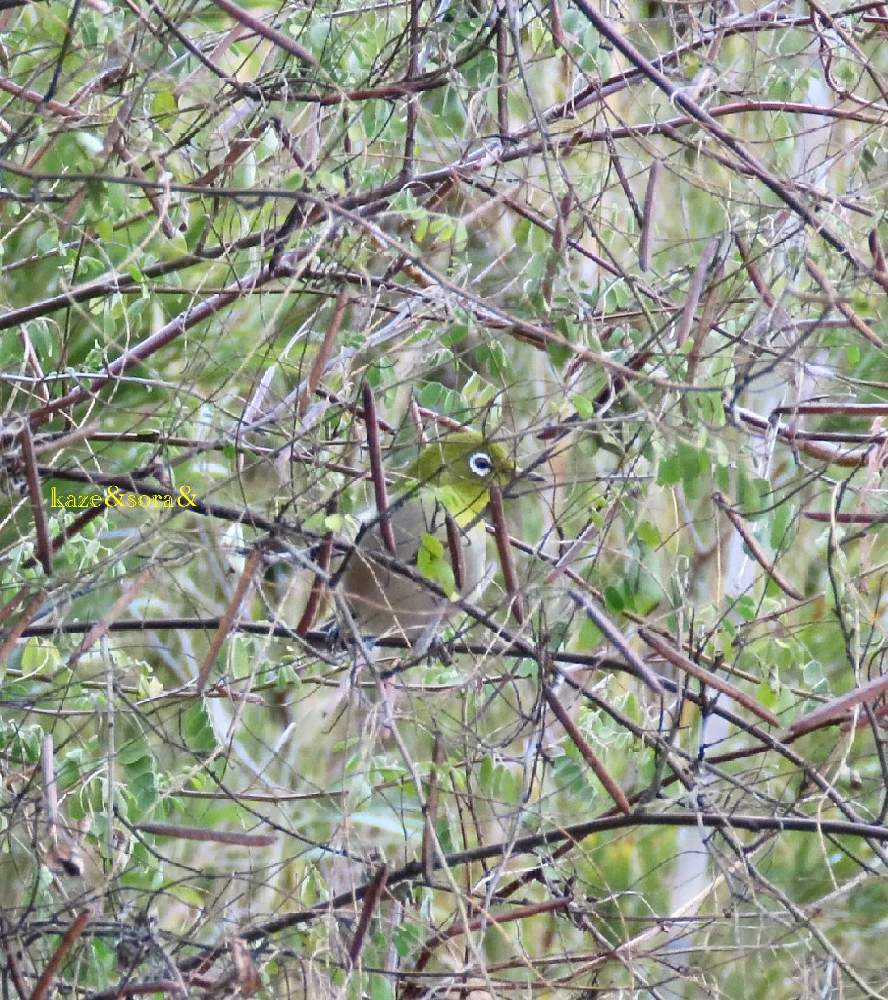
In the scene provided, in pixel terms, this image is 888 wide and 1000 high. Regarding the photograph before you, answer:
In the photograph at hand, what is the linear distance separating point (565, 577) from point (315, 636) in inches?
16.4

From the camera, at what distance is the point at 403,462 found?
1.73 metres

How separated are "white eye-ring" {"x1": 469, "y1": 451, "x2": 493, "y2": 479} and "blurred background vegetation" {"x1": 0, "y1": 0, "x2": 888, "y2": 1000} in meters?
0.05

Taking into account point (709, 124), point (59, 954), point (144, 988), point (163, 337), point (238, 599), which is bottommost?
point (144, 988)

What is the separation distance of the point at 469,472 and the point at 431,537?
0.82 feet

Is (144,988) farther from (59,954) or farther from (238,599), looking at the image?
(238,599)

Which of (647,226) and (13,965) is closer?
(13,965)

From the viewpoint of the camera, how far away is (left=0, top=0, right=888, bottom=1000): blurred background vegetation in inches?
50.2

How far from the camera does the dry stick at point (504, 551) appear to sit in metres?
1.22

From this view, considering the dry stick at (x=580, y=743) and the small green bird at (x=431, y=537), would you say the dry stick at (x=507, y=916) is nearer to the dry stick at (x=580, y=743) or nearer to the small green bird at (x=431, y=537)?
the dry stick at (x=580, y=743)

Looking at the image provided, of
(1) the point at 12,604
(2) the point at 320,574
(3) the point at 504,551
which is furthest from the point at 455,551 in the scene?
(1) the point at 12,604

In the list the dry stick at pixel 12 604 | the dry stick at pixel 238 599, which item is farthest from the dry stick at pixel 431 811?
the dry stick at pixel 12 604

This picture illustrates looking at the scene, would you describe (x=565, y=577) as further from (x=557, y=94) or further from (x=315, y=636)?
(x=557, y=94)

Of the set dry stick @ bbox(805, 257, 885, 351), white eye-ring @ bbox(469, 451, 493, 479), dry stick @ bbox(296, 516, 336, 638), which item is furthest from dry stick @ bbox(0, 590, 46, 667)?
dry stick @ bbox(805, 257, 885, 351)

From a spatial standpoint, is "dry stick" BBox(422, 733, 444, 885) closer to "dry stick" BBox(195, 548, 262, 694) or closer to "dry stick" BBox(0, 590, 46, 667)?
"dry stick" BBox(195, 548, 262, 694)
